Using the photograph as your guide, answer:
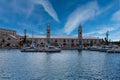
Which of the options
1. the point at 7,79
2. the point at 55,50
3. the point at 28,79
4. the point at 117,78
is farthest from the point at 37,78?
the point at 55,50

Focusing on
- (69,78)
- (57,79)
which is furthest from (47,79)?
(69,78)

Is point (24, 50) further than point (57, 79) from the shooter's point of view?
Yes

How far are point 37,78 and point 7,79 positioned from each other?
16.2 feet

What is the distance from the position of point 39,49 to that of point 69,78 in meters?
103

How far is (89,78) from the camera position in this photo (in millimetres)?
33531

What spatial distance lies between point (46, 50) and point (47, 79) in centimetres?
9932

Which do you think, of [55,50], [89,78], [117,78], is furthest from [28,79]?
[55,50]

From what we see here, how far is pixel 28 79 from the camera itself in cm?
3222

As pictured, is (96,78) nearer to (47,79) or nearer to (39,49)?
(47,79)

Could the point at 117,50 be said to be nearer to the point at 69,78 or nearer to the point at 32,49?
the point at 32,49

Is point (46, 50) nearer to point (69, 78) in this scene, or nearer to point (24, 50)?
point (24, 50)

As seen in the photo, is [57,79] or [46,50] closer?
[57,79]

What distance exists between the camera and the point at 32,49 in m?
136

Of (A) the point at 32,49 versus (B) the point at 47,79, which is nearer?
(B) the point at 47,79
